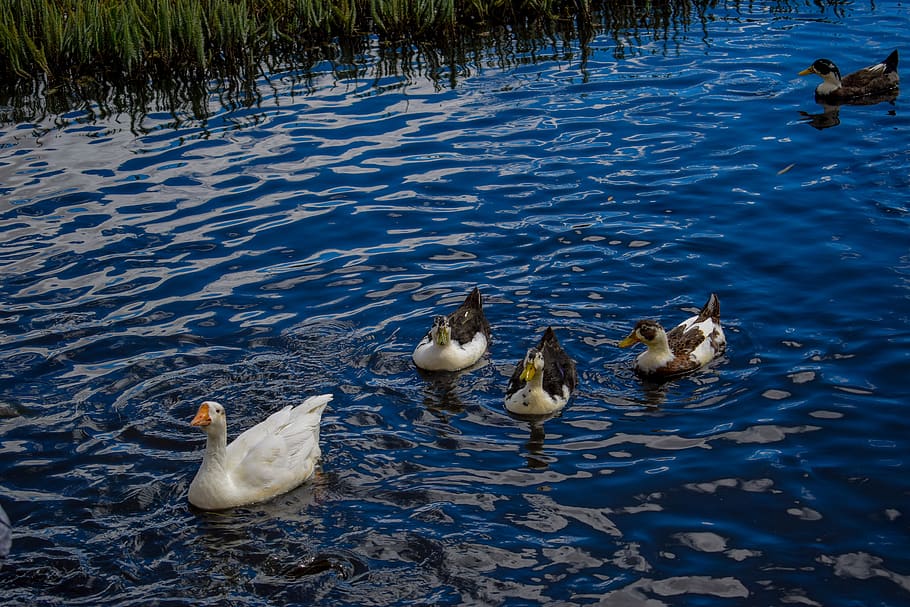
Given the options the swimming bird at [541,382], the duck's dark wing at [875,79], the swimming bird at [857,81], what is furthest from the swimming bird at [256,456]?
the duck's dark wing at [875,79]

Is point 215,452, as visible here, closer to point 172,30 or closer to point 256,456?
point 256,456

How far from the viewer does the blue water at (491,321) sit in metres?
7.66

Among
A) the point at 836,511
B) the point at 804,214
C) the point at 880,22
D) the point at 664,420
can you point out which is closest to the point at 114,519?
the point at 664,420

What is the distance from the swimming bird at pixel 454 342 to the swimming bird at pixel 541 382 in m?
0.60

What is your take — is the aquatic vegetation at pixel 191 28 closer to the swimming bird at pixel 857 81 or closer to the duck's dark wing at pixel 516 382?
the swimming bird at pixel 857 81

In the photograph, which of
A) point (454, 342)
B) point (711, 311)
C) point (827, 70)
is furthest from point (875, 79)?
point (454, 342)

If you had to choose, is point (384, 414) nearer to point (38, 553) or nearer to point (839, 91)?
point (38, 553)

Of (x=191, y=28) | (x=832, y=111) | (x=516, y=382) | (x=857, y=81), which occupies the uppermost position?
(x=191, y=28)

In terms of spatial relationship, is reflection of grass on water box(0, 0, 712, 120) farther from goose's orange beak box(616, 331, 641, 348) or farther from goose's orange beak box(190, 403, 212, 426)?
goose's orange beak box(190, 403, 212, 426)

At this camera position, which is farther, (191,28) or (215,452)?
(191,28)

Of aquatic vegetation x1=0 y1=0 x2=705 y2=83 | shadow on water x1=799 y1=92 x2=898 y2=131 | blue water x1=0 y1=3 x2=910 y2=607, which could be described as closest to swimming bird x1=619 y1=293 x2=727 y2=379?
blue water x1=0 y1=3 x2=910 y2=607

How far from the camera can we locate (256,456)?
872cm

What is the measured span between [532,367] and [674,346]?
1516 mm

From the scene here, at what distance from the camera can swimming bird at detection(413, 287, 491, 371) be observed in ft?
33.8
